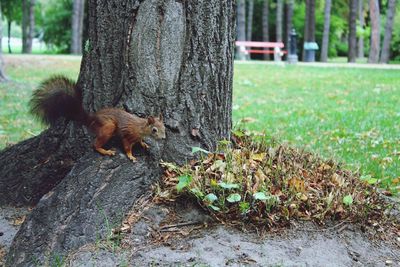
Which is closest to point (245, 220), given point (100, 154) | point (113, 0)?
point (100, 154)

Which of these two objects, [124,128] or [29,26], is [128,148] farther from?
[29,26]

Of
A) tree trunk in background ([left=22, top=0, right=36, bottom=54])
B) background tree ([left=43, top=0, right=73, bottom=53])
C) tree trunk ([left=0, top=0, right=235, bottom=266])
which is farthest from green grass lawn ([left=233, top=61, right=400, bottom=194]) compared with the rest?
background tree ([left=43, top=0, right=73, bottom=53])

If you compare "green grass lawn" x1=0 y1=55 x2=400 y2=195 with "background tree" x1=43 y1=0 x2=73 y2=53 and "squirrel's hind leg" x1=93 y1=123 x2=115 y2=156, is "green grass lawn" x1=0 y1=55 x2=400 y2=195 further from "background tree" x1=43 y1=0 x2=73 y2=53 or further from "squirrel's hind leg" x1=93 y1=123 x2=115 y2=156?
"background tree" x1=43 y1=0 x2=73 y2=53

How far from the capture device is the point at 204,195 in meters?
3.66

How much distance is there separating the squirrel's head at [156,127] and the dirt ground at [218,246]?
462 millimetres

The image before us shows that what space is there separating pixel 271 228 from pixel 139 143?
1.05 metres

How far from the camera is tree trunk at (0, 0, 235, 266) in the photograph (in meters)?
3.57

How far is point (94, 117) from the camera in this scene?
12.8 feet

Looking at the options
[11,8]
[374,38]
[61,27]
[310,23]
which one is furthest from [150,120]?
[11,8]

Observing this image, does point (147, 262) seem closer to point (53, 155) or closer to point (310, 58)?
point (53, 155)

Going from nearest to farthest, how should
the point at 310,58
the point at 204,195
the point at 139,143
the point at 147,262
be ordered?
1. the point at 147,262
2. the point at 204,195
3. the point at 139,143
4. the point at 310,58

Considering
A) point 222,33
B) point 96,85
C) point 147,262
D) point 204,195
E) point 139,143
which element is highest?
point 222,33

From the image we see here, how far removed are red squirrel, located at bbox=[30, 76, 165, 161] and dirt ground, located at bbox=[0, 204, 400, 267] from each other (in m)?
0.48

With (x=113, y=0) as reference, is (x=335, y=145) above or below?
below
